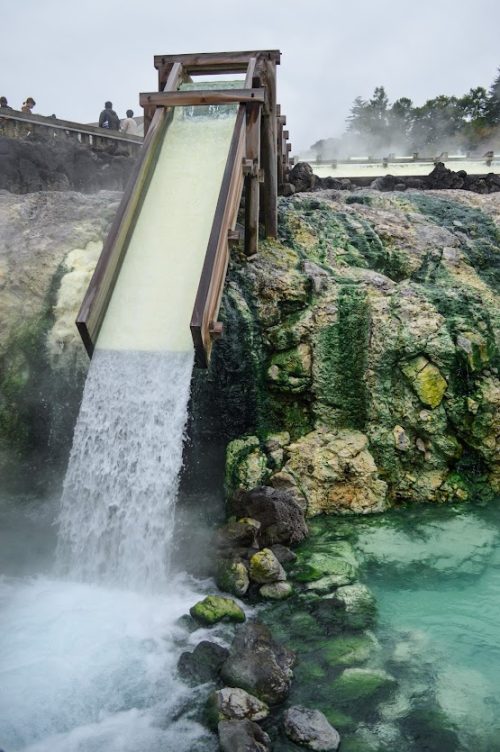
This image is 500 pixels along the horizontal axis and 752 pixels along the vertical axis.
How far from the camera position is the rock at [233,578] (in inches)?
264

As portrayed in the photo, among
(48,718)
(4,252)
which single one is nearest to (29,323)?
(4,252)

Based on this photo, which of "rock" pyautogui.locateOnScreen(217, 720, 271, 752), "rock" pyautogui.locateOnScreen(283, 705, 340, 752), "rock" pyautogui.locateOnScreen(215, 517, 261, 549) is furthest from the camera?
"rock" pyautogui.locateOnScreen(215, 517, 261, 549)

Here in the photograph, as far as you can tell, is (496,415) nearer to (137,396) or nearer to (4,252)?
(137,396)

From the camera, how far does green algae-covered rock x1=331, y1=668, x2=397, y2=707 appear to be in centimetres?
516

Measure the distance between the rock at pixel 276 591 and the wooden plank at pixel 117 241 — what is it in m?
3.57

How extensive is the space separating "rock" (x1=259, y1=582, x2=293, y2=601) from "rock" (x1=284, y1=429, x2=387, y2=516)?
1817 millimetres

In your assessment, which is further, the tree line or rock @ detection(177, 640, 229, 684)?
the tree line

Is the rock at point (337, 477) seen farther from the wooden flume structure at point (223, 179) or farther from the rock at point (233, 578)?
the wooden flume structure at point (223, 179)

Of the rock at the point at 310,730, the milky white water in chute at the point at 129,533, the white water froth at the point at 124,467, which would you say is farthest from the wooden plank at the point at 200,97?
the rock at the point at 310,730

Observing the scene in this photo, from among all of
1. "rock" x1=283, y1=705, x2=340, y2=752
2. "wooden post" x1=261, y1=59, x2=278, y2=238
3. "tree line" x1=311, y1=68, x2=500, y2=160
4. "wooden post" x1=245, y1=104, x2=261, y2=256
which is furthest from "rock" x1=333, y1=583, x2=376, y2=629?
"tree line" x1=311, y1=68, x2=500, y2=160

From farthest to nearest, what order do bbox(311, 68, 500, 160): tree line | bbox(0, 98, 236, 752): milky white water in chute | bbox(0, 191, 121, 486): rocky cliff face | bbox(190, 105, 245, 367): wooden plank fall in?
bbox(311, 68, 500, 160): tree line < bbox(0, 191, 121, 486): rocky cliff face < bbox(190, 105, 245, 367): wooden plank < bbox(0, 98, 236, 752): milky white water in chute

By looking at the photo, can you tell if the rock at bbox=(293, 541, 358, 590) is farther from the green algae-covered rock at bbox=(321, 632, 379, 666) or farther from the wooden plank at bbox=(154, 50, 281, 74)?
the wooden plank at bbox=(154, 50, 281, 74)

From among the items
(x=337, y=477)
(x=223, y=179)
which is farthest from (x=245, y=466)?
(x=223, y=179)

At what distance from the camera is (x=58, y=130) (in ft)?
47.9
